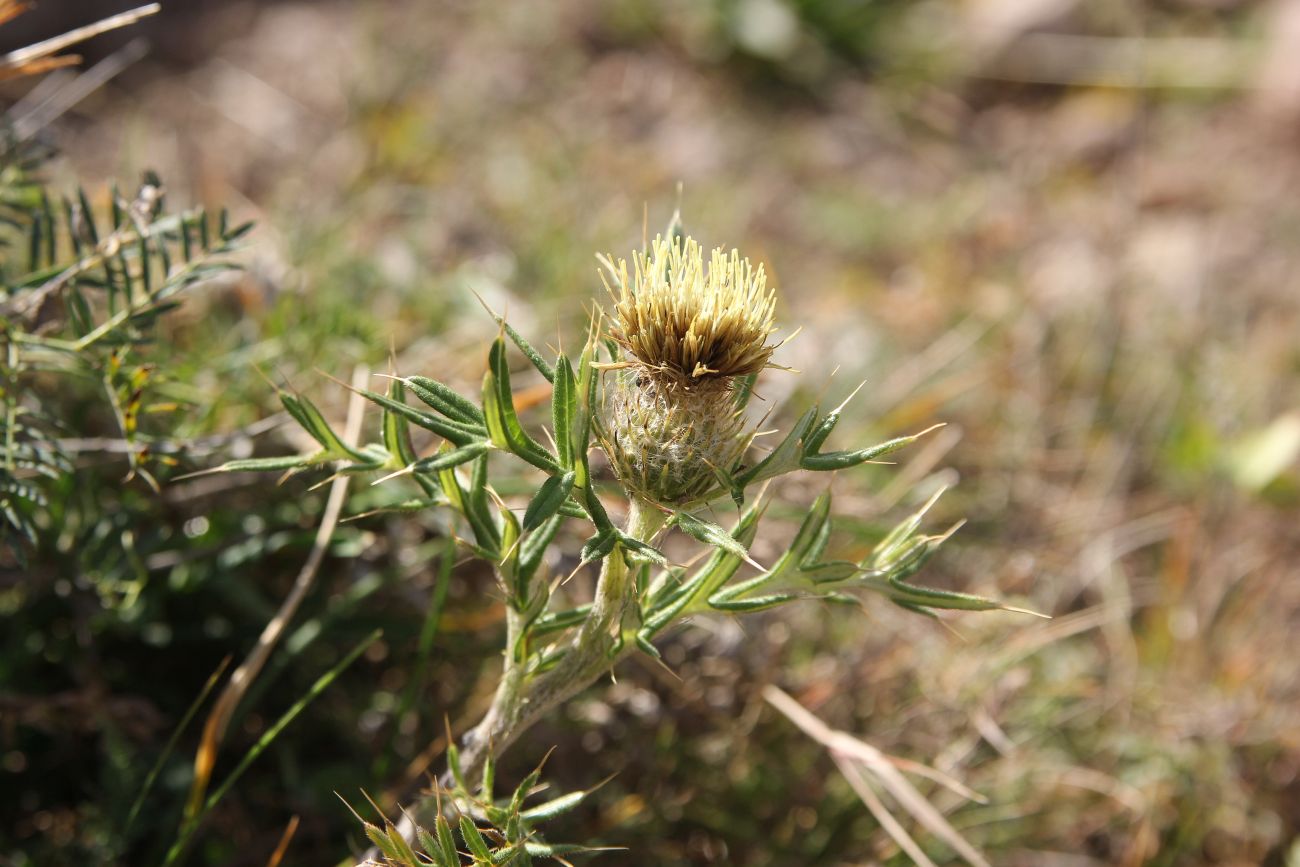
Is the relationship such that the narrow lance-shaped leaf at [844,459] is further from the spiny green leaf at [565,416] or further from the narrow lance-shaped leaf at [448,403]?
the narrow lance-shaped leaf at [448,403]

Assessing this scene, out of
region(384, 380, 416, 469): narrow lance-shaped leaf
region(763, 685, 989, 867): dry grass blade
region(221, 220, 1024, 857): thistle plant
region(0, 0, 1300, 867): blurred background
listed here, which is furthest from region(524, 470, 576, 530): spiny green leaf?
region(763, 685, 989, 867): dry grass blade

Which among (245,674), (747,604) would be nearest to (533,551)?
(747,604)

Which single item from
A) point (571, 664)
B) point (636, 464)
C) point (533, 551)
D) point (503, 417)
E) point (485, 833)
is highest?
point (503, 417)

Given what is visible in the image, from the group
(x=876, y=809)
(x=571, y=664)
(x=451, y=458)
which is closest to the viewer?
(x=451, y=458)

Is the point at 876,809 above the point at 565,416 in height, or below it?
below

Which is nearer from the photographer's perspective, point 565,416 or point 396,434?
point 565,416

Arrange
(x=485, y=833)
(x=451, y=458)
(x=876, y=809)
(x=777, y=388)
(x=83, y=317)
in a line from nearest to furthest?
(x=451, y=458) → (x=485, y=833) → (x=83, y=317) → (x=876, y=809) → (x=777, y=388)

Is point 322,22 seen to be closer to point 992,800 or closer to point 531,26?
point 531,26

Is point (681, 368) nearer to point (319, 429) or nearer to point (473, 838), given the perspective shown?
point (319, 429)
